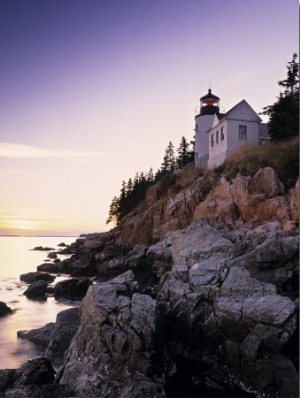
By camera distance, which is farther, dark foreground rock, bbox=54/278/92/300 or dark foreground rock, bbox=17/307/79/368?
dark foreground rock, bbox=54/278/92/300

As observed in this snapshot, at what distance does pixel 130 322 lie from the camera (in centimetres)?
1195

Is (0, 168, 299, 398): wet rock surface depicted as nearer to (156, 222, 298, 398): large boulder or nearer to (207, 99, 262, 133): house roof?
(156, 222, 298, 398): large boulder

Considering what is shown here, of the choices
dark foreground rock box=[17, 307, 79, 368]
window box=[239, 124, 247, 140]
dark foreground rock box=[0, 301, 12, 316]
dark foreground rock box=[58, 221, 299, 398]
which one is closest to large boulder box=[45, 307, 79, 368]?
dark foreground rock box=[17, 307, 79, 368]

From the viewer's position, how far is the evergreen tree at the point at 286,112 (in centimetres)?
3247

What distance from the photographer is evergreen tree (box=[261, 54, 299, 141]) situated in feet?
107

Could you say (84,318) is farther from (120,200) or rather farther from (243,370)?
(120,200)

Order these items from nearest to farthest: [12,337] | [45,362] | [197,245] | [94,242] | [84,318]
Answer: [45,362] → [84,318] → [12,337] → [197,245] → [94,242]

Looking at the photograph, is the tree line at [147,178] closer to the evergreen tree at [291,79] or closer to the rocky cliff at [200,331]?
the evergreen tree at [291,79]

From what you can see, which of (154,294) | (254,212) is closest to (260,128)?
(254,212)

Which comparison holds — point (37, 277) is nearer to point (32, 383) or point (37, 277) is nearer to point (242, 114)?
point (32, 383)

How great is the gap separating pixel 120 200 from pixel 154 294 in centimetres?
5813

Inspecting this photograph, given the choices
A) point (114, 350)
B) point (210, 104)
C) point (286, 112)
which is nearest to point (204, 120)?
point (210, 104)

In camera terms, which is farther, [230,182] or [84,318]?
[230,182]

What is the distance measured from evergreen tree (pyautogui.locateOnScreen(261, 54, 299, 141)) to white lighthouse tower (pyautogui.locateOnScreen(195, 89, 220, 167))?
8.35 metres
